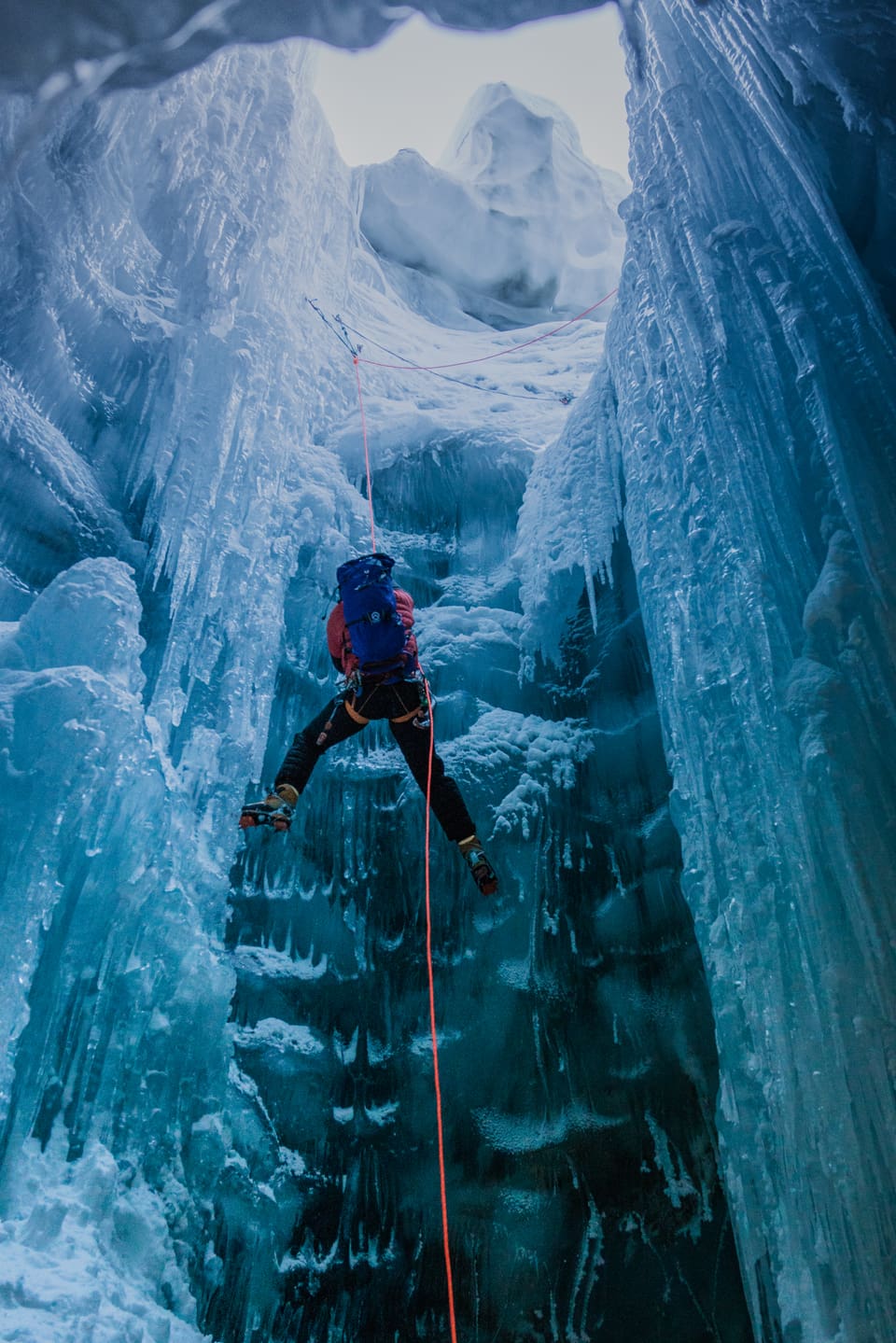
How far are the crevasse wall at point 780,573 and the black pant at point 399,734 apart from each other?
109cm

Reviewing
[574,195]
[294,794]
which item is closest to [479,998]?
[294,794]

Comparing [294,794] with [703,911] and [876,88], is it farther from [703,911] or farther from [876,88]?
[876,88]

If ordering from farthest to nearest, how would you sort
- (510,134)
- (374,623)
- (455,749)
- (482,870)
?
(510,134)
(455,749)
(374,623)
(482,870)

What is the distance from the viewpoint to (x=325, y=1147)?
13.9 feet

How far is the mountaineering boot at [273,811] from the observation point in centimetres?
308

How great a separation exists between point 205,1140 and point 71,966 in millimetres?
1075

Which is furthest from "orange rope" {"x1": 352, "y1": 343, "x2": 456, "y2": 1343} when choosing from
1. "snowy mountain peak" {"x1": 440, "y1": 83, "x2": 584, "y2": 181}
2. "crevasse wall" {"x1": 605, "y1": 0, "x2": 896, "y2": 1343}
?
"snowy mountain peak" {"x1": 440, "y1": 83, "x2": 584, "y2": 181}

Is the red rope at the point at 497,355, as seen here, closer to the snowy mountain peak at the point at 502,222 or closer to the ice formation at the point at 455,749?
the snowy mountain peak at the point at 502,222

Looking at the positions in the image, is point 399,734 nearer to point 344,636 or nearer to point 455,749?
point 344,636

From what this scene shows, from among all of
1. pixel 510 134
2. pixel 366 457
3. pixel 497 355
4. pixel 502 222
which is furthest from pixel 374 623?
pixel 510 134

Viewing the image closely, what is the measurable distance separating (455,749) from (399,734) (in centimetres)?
150

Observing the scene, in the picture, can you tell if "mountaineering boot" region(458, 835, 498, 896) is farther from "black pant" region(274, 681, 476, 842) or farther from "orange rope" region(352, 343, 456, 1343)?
"orange rope" region(352, 343, 456, 1343)

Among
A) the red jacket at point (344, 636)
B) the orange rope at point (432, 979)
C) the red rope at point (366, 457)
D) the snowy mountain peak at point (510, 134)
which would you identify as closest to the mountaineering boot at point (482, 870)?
the orange rope at point (432, 979)

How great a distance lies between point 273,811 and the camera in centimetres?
314
